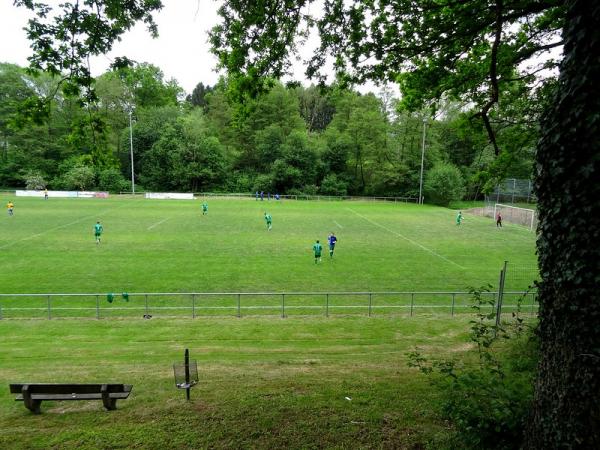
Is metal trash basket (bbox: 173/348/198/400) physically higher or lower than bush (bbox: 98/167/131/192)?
lower

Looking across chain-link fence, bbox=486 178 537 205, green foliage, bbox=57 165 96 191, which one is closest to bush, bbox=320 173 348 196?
chain-link fence, bbox=486 178 537 205

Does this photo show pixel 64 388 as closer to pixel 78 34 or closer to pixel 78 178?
pixel 78 34

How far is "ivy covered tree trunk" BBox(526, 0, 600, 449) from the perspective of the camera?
9.26ft

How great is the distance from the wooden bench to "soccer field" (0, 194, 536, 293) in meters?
10.5

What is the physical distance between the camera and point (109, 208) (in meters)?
47.5

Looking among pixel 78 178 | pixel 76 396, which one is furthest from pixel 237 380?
pixel 78 178

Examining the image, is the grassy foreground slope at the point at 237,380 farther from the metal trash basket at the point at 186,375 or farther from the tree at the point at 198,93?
the tree at the point at 198,93

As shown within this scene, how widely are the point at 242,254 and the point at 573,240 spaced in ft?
72.9

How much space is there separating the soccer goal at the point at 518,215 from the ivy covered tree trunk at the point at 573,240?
126 feet

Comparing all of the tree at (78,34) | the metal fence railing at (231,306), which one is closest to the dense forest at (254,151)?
the metal fence railing at (231,306)

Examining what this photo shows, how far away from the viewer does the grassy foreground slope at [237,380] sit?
17.6 ft

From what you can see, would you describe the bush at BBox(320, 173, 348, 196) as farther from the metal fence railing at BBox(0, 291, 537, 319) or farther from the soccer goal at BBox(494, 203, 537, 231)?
the metal fence railing at BBox(0, 291, 537, 319)

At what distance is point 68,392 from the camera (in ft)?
22.7

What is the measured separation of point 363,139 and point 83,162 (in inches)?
2772
